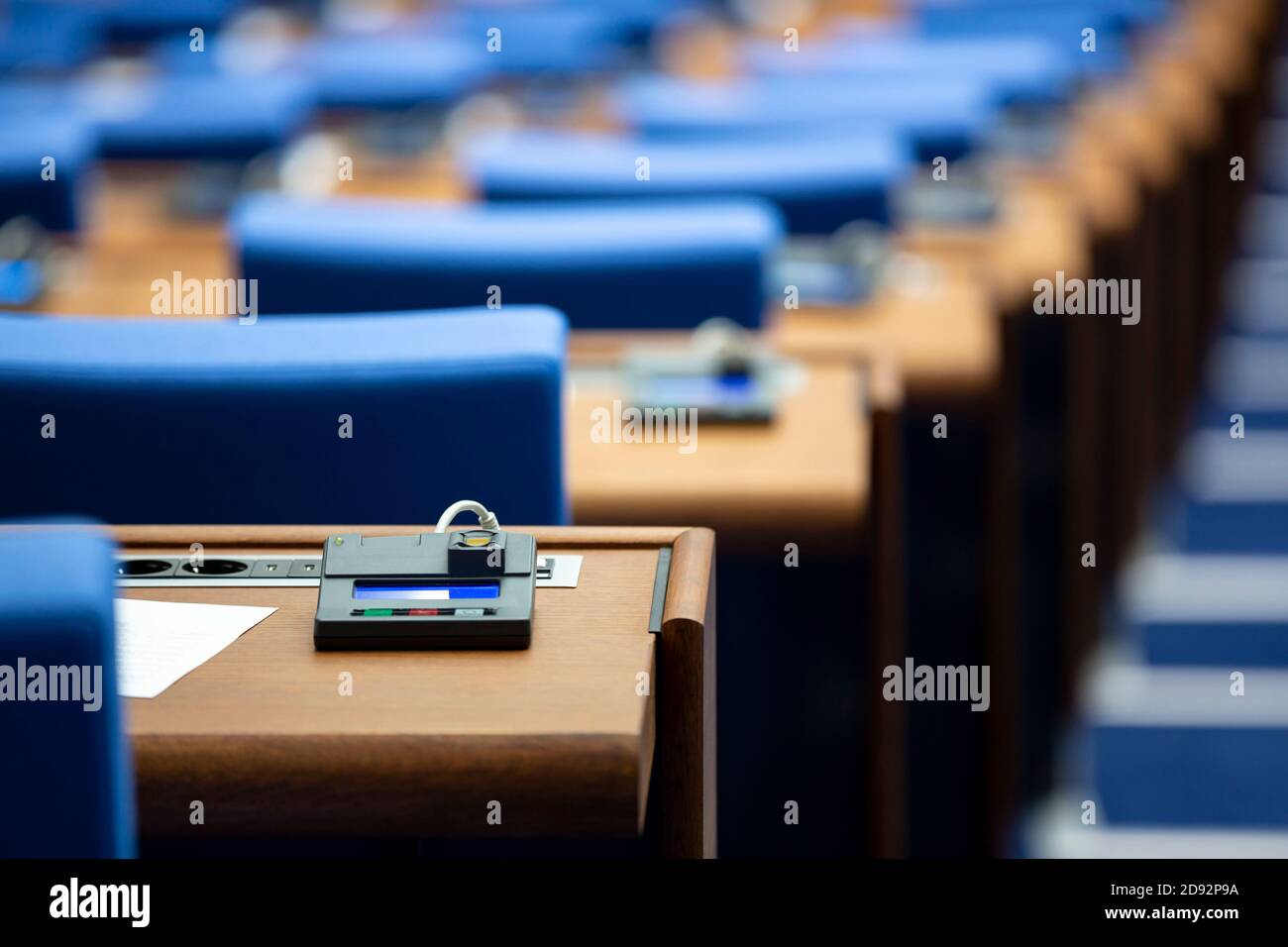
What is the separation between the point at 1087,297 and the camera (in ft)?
9.46

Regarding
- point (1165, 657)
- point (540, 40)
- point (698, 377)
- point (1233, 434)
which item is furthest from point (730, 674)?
point (540, 40)

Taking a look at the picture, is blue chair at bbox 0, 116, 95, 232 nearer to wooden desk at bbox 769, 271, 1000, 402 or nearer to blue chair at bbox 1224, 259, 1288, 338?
wooden desk at bbox 769, 271, 1000, 402

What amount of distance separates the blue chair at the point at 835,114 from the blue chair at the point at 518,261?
0.85 m

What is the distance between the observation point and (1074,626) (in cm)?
289

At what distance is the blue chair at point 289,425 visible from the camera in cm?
124

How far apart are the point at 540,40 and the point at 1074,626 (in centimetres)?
266

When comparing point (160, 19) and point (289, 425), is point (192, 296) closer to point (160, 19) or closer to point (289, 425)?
point (289, 425)

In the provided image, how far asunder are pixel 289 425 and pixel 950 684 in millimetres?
1238

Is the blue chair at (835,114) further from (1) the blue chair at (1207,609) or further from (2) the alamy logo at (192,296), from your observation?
(1) the blue chair at (1207,609)

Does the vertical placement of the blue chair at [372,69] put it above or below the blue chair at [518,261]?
above

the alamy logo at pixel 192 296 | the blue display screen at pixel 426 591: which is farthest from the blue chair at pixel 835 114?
the blue display screen at pixel 426 591
